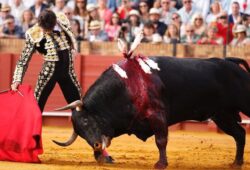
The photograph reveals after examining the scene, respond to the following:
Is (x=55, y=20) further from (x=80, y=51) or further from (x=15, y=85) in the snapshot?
(x=80, y=51)

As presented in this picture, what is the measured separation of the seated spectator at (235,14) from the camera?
13.0m

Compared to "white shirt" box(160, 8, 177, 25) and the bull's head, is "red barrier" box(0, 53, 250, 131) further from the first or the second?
the bull's head

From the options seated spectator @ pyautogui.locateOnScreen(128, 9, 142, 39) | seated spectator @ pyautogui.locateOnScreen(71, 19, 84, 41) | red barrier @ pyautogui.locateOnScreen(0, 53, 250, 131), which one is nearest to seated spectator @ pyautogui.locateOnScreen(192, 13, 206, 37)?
seated spectator @ pyautogui.locateOnScreen(128, 9, 142, 39)

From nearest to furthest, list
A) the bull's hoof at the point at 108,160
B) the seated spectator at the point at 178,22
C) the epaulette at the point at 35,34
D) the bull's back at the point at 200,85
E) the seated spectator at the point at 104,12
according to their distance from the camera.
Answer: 1. the bull's back at the point at 200,85
2. the bull's hoof at the point at 108,160
3. the epaulette at the point at 35,34
4. the seated spectator at the point at 178,22
5. the seated spectator at the point at 104,12

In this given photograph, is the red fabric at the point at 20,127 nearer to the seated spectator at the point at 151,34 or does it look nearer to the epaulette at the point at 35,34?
the epaulette at the point at 35,34

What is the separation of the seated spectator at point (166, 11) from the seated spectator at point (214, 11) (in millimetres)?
603

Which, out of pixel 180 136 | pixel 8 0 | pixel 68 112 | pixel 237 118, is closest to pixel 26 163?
pixel 237 118

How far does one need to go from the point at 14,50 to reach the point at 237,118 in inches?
234

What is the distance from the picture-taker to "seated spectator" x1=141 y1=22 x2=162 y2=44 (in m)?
13.3

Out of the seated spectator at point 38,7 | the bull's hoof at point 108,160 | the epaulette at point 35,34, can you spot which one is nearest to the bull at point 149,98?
the bull's hoof at point 108,160

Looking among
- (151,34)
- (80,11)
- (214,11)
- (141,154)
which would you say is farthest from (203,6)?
(141,154)

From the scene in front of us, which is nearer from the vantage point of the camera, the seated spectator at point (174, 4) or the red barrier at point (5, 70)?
the seated spectator at point (174, 4)

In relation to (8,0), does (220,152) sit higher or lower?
lower

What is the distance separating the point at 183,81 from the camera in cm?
838
